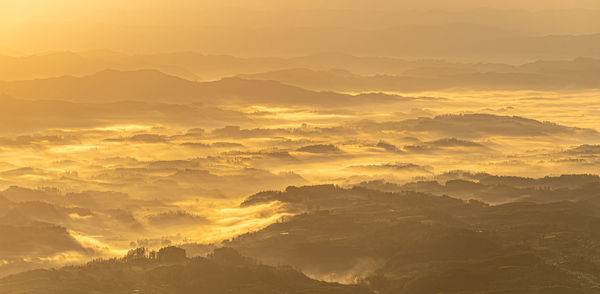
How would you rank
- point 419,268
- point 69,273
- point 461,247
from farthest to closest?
point 461,247
point 419,268
point 69,273

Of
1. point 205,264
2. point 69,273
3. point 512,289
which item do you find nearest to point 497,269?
point 512,289

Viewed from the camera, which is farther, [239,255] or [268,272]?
[239,255]

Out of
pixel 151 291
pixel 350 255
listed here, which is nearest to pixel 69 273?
pixel 151 291

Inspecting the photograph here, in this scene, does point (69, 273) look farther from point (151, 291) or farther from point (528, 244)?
point (528, 244)

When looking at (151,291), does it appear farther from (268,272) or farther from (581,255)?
(581,255)

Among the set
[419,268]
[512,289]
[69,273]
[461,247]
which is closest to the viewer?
[512,289]

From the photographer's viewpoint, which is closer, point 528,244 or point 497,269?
point 497,269
